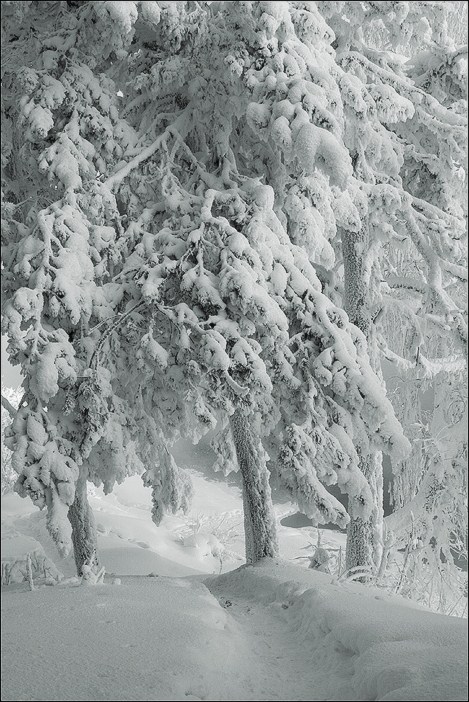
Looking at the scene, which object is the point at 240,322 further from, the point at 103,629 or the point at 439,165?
the point at 439,165

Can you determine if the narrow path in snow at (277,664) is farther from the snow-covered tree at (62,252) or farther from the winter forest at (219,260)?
the snow-covered tree at (62,252)

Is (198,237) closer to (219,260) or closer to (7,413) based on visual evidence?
(219,260)

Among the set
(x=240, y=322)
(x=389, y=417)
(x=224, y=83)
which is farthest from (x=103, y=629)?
(x=224, y=83)

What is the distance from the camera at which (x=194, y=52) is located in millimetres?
6305

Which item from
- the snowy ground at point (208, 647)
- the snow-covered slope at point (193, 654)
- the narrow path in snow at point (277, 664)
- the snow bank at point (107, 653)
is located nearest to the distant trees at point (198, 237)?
the narrow path in snow at point (277, 664)

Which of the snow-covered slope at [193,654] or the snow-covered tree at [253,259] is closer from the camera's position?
the snow-covered slope at [193,654]

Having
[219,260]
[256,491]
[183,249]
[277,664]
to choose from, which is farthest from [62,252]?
[277,664]

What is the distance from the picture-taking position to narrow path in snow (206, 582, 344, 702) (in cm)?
213

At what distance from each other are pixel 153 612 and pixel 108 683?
31.2 inches

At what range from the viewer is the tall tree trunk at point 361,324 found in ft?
27.1

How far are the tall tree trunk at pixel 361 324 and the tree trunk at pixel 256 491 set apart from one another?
63.1 inches

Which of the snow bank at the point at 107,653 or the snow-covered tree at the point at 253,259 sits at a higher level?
the snow-covered tree at the point at 253,259

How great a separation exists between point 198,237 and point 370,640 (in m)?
3.61

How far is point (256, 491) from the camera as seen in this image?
7191mm
